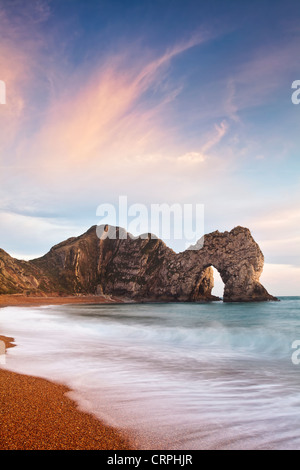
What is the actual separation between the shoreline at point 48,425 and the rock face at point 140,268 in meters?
81.1

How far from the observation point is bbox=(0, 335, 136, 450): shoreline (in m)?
4.01

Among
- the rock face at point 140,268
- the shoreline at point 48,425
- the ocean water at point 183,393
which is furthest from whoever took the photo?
the rock face at point 140,268

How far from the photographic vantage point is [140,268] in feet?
497

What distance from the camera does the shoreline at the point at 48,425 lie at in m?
4.01

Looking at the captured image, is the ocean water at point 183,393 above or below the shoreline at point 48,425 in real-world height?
below

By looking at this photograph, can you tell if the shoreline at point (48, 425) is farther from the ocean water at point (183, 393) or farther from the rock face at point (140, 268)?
the rock face at point (140, 268)

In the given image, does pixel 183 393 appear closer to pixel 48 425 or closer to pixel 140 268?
pixel 48 425

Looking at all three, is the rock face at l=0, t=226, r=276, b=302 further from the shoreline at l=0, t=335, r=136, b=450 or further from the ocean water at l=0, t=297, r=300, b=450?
the shoreline at l=0, t=335, r=136, b=450

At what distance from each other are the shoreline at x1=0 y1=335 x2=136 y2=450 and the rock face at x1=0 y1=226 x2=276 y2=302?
266ft

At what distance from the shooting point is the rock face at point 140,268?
4104 inches

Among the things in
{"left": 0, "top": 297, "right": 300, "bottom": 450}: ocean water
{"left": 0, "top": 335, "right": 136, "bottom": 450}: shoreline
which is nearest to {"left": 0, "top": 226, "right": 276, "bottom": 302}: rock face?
{"left": 0, "top": 297, "right": 300, "bottom": 450}: ocean water

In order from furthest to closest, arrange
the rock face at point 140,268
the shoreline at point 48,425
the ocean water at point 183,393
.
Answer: the rock face at point 140,268 < the ocean water at point 183,393 < the shoreline at point 48,425

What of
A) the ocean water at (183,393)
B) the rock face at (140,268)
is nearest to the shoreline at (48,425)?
the ocean water at (183,393)

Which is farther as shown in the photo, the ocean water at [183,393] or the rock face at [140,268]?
the rock face at [140,268]
